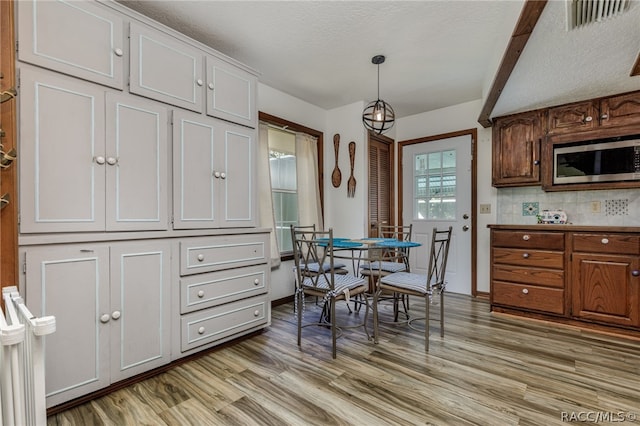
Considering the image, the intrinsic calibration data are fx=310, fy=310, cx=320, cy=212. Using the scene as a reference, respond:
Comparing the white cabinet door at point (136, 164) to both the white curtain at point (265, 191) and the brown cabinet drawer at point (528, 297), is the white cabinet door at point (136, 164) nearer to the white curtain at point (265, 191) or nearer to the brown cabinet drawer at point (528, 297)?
the white curtain at point (265, 191)

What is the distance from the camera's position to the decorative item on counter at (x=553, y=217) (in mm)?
3357

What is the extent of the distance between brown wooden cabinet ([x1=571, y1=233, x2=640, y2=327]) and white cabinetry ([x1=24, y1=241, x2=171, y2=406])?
3.43 metres

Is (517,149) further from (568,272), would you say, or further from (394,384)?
(394,384)

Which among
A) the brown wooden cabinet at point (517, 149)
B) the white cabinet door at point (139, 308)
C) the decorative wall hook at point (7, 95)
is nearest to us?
the decorative wall hook at point (7, 95)

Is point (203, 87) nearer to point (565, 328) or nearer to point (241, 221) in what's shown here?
point (241, 221)

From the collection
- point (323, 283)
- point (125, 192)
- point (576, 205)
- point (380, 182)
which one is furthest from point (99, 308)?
point (576, 205)

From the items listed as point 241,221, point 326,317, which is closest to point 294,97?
point 241,221

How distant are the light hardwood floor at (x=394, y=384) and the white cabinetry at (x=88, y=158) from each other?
1.03m

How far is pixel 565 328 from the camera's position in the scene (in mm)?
2824

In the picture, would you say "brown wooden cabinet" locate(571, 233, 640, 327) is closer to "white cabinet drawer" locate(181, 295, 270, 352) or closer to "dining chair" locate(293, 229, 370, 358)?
"dining chair" locate(293, 229, 370, 358)

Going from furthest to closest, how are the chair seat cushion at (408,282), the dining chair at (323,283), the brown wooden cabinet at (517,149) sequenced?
the brown wooden cabinet at (517,149), the chair seat cushion at (408,282), the dining chair at (323,283)

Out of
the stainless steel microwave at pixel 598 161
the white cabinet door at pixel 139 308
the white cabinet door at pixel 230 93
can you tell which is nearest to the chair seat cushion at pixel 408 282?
the white cabinet door at pixel 139 308

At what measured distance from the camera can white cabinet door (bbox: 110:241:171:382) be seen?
5.98ft

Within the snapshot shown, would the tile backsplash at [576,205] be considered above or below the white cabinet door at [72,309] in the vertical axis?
above
